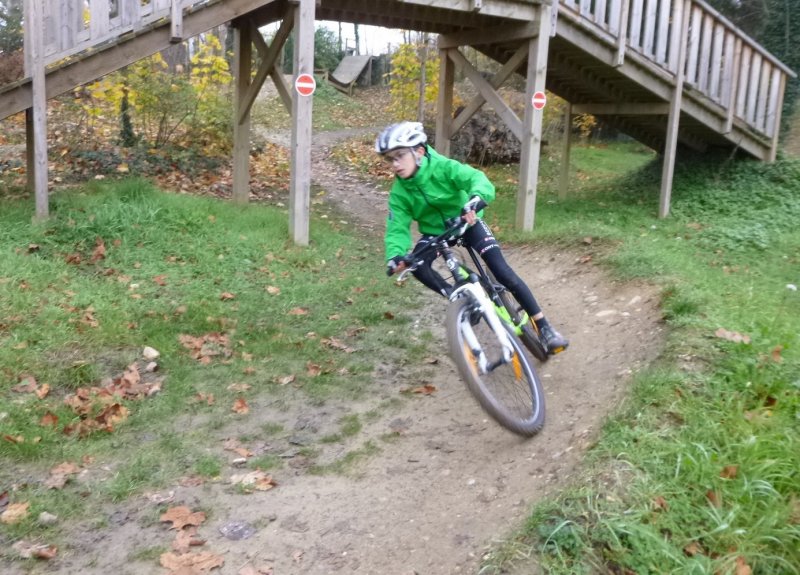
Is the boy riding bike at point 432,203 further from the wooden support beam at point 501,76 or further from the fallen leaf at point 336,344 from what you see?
the wooden support beam at point 501,76

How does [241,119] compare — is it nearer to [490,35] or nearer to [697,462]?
[490,35]

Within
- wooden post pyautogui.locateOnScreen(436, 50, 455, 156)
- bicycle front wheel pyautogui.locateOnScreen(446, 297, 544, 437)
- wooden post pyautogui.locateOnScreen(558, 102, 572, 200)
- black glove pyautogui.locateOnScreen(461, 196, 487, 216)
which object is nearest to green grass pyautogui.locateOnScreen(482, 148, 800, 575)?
bicycle front wheel pyautogui.locateOnScreen(446, 297, 544, 437)

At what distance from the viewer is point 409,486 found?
4.04 m

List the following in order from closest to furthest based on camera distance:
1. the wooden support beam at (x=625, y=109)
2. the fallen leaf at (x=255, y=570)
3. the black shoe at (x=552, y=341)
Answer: the fallen leaf at (x=255, y=570) → the black shoe at (x=552, y=341) → the wooden support beam at (x=625, y=109)

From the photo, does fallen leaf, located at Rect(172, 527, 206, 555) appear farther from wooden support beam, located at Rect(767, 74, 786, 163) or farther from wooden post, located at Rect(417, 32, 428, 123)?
wooden post, located at Rect(417, 32, 428, 123)

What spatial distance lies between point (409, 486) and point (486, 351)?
3.05ft

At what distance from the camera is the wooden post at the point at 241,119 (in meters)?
10.8

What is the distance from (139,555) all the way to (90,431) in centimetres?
143

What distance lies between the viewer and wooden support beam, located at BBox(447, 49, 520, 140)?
10.3 m

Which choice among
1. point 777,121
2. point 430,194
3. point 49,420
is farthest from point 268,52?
point 777,121

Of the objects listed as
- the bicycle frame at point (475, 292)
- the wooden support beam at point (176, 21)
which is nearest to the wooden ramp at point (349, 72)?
the wooden support beam at point (176, 21)

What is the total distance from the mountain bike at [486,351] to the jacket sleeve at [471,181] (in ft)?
0.79

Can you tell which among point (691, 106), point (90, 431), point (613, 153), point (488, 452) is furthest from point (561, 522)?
point (613, 153)

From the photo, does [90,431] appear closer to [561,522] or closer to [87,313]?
[87,313]
